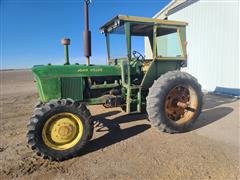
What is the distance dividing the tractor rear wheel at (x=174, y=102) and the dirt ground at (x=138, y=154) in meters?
0.25

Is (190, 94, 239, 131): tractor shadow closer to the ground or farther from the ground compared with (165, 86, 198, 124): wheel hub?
closer to the ground

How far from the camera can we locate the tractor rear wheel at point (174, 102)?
4293mm

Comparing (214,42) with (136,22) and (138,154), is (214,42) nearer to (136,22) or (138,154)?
(136,22)

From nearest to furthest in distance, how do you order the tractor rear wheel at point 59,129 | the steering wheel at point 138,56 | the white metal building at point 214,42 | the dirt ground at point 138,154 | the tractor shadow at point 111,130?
the dirt ground at point 138,154, the tractor rear wheel at point 59,129, the tractor shadow at point 111,130, the steering wheel at point 138,56, the white metal building at point 214,42

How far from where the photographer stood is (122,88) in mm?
4715

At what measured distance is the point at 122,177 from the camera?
117 inches

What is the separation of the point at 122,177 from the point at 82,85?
200cm

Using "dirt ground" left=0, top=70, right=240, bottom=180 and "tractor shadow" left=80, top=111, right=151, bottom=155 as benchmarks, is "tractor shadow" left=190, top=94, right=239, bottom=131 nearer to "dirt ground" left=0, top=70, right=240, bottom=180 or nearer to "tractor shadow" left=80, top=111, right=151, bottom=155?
"dirt ground" left=0, top=70, right=240, bottom=180

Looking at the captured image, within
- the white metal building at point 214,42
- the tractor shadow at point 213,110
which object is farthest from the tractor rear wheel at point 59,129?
the white metal building at point 214,42

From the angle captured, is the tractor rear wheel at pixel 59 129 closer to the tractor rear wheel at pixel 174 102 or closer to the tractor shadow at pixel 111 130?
the tractor shadow at pixel 111 130

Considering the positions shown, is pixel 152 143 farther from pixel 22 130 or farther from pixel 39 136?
pixel 22 130

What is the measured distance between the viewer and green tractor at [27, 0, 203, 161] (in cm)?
361

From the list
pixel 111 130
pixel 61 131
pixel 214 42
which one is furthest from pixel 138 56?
pixel 214 42

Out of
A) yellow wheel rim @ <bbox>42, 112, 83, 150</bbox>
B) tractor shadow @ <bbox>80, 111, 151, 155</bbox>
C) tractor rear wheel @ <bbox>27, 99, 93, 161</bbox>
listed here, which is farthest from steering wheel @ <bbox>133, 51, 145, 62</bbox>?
yellow wheel rim @ <bbox>42, 112, 83, 150</bbox>
